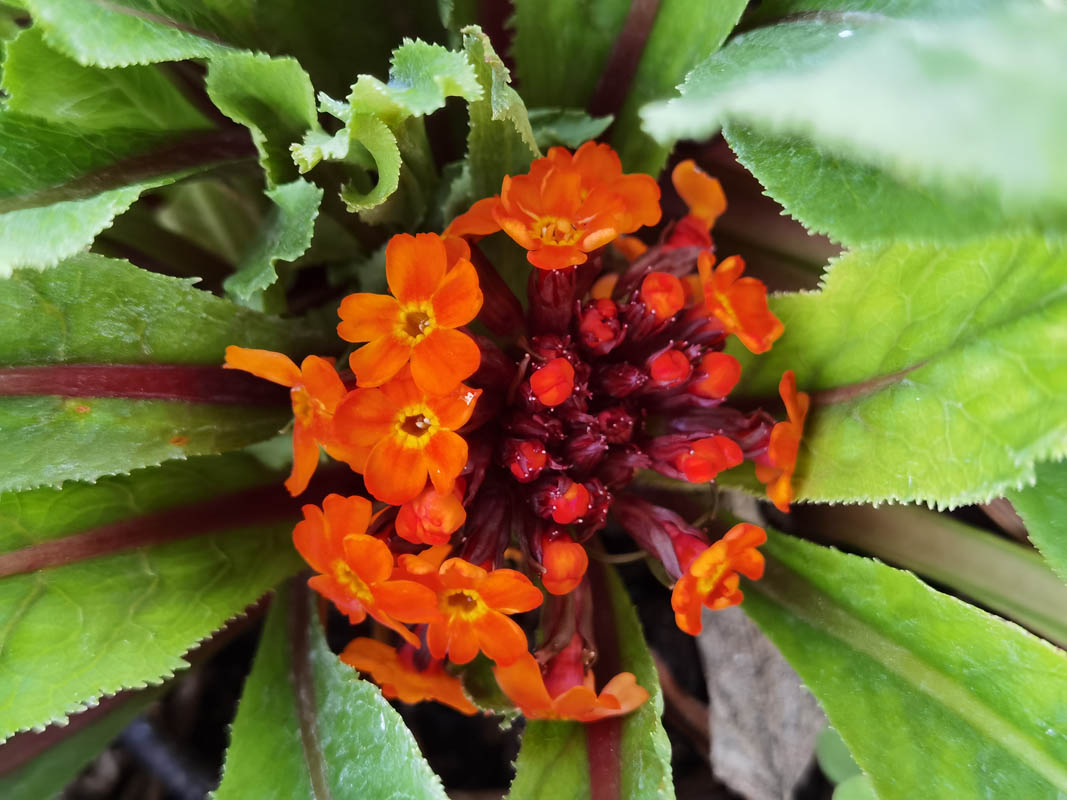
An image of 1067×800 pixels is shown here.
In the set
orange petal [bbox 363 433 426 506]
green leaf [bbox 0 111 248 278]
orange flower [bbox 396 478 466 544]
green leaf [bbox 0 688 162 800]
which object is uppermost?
green leaf [bbox 0 111 248 278]

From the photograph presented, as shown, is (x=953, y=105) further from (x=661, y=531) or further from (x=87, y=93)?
(x=87, y=93)

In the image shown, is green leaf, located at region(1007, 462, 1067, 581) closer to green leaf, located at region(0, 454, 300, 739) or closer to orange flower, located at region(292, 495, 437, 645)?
orange flower, located at region(292, 495, 437, 645)

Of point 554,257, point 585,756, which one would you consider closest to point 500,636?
point 585,756

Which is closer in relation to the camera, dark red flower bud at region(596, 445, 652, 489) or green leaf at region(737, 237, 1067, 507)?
green leaf at region(737, 237, 1067, 507)

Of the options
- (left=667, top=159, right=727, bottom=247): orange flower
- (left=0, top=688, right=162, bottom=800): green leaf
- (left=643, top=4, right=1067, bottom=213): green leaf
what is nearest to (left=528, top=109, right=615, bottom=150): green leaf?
(left=667, top=159, right=727, bottom=247): orange flower

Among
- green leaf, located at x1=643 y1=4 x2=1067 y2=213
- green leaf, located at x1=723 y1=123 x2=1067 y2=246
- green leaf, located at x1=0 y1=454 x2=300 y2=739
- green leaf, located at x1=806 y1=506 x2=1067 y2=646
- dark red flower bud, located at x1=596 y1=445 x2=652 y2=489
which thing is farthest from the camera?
green leaf, located at x1=806 y1=506 x2=1067 y2=646

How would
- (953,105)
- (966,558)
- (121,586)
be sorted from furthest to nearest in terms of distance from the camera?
(966,558) < (121,586) < (953,105)
